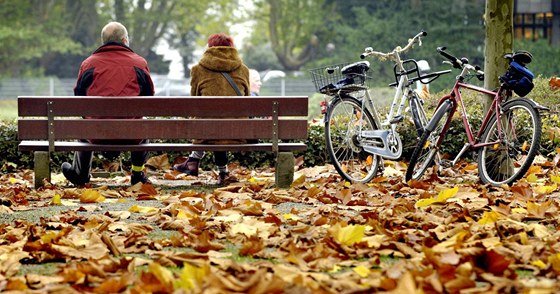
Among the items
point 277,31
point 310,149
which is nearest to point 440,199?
point 310,149

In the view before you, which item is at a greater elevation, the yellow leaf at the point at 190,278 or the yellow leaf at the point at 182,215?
the yellow leaf at the point at 190,278

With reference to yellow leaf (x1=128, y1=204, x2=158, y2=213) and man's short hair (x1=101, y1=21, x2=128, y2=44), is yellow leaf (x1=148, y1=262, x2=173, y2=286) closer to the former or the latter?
yellow leaf (x1=128, y1=204, x2=158, y2=213)

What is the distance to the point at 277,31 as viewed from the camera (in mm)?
59594

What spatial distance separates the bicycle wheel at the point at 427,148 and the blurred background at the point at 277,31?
106 ft

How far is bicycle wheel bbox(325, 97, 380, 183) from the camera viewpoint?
8.94 meters

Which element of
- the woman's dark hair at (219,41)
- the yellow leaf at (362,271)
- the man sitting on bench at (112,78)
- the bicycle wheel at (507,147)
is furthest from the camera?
the woman's dark hair at (219,41)

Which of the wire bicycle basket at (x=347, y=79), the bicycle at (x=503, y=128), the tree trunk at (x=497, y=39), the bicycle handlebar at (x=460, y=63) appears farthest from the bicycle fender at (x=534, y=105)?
the wire bicycle basket at (x=347, y=79)

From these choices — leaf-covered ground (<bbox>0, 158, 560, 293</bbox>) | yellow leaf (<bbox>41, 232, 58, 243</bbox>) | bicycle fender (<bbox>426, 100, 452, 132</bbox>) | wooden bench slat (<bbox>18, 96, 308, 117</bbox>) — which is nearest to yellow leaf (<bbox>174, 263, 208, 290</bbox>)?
leaf-covered ground (<bbox>0, 158, 560, 293</bbox>)

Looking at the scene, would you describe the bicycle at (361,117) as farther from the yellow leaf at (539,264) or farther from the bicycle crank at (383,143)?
the yellow leaf at (539,264)

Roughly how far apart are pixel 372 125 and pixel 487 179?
1310 mm

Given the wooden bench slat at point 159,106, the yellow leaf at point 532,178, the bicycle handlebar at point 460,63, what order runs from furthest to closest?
the wooden bench slat at point 159,106, the yellow leaf at point 532,178, the bicycle handlebar at point 460,63

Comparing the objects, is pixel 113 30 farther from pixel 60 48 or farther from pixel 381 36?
pixel 60 48

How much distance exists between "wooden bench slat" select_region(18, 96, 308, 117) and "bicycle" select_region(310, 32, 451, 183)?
1.24 ft

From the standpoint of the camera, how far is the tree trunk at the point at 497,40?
28.3 ft
